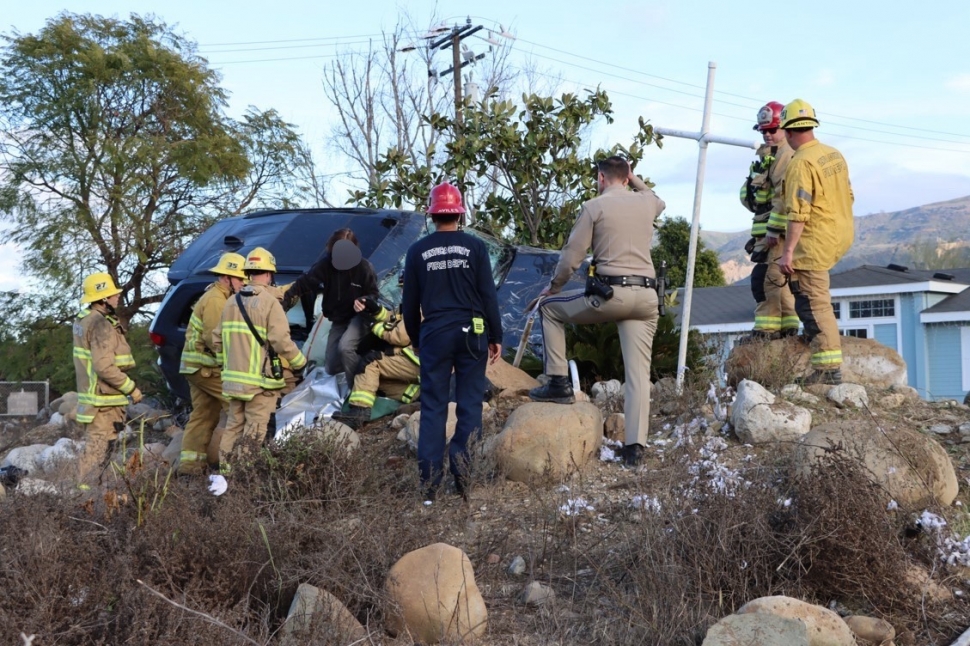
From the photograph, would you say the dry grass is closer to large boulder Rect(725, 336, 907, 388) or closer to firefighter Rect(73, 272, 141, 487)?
large boulder Rect(725, 336, 907, 388)

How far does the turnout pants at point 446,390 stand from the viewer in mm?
6242

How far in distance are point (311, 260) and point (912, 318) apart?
18.3 meters

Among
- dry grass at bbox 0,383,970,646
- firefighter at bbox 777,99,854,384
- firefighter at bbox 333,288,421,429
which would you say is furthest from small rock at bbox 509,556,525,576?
firefighter at bbox 777,99,854,384

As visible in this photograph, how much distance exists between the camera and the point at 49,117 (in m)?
20.9

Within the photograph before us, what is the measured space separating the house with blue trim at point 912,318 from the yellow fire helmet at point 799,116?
15.7 m

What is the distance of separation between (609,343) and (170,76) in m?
16.3

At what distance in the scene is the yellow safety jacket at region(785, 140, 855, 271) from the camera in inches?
286

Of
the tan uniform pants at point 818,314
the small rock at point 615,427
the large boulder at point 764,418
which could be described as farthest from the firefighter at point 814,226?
the small rock at point 615,427

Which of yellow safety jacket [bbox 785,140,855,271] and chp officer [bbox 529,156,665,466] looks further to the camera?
yellow safety jacket [bbox 785,140,855,271]

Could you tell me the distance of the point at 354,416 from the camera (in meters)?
8.09

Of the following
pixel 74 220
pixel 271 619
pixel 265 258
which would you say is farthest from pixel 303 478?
pixel 74 220

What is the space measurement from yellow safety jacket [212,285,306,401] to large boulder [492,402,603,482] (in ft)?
5.74

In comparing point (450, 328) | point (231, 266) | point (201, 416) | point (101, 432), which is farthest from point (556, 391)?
point (101, 432)

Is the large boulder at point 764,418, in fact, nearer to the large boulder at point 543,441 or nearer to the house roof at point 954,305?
the large boulder at point 543,441
